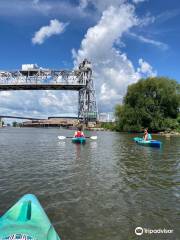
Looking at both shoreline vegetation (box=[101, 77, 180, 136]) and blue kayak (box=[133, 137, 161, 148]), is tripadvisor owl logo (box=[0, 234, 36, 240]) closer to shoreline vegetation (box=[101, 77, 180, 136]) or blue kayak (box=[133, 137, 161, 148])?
blue kayak (box=[133, 137, 161, 148])

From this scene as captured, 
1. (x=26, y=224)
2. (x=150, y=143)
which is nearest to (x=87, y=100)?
(x=150, y=143)

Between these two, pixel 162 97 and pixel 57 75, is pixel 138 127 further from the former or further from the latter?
pixel 57 75

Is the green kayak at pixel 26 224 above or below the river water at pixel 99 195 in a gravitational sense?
above

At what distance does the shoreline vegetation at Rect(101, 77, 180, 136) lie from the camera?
59938 millimetres

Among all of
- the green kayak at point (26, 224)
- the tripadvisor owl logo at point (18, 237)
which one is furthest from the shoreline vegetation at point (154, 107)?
the tripadvisor owl logo at point (18, 237)

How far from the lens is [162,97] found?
59.7 metres

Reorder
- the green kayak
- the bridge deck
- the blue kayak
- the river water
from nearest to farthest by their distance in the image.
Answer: the green kayak
the river water
the blue kayak
the bridge deck

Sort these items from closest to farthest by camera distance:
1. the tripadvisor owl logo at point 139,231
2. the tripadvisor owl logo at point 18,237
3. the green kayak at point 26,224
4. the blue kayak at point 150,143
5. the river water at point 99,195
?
1. the tripadvisor owl logo at point 18,237
2. the green kayak at point 26,224
3. the tripadvisor owl logo at point 139,231
4. the river water at point 99,195
5. the blue kayak at point 150,143

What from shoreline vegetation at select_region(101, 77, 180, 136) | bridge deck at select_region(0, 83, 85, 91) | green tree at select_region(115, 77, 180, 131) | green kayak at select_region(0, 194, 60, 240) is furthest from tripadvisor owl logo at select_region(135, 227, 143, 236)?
bridge deck at select_region(0, 83, 85, 91)

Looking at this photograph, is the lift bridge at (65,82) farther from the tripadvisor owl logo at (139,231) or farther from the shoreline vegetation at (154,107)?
the tripadvisor owl logo at (139,231)

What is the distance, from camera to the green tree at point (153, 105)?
60.0 meters

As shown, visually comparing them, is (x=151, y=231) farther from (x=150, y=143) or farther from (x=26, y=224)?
(x=150, y=143)

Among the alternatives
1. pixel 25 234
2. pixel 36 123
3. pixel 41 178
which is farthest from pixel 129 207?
pixel 36 123

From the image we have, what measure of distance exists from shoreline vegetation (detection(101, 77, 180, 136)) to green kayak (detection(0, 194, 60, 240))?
55458 mm
